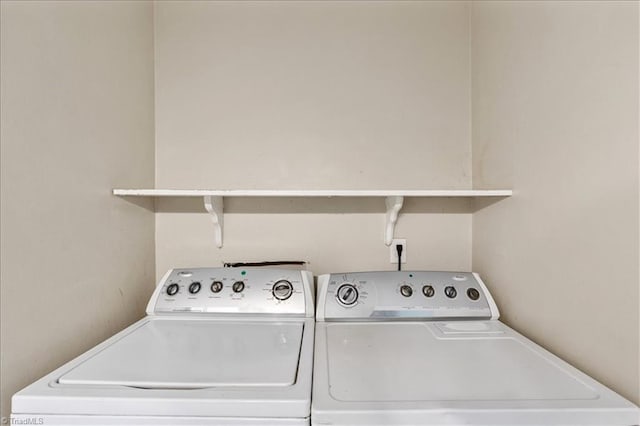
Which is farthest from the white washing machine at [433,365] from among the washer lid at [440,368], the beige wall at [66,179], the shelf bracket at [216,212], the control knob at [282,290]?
the beige wall at [66,179]

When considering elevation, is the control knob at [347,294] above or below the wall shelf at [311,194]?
below

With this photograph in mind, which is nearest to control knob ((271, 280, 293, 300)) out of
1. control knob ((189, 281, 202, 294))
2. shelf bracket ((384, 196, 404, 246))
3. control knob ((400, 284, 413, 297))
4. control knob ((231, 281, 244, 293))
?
control knob ((231, 281, 244, 293))

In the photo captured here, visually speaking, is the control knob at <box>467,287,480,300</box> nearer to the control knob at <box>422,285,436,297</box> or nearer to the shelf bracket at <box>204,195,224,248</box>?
the control knob at <box>422,285,436,297</box>

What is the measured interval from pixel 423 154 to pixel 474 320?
704 millimetres

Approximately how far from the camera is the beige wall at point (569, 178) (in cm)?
70

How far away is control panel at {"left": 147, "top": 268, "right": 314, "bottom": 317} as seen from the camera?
1141 millimetres

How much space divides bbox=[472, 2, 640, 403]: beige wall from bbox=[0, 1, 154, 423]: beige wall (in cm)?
131

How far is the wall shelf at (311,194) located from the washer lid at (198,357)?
0.42 metres

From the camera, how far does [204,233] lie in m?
1.47

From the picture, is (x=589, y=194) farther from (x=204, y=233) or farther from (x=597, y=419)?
(x=204, y=233)

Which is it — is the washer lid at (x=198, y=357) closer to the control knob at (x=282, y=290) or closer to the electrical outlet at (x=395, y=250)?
the control knob at (x=282, y=290)

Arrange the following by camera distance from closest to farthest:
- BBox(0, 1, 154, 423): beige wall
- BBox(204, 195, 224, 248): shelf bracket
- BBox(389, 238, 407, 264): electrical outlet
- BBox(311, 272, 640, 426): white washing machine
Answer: BBox(311, 272, 640, 426): white washing machine
BBox(0, 1, 154, 423): beige wall
BBox(204, 195, 224, 248): shelf bracket
BBox(389, 238, 407, 264): electrical outlet

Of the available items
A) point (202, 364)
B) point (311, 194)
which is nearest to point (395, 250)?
point (311, 194)

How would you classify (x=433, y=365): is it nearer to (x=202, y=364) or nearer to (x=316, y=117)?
(x=202, y=364)
